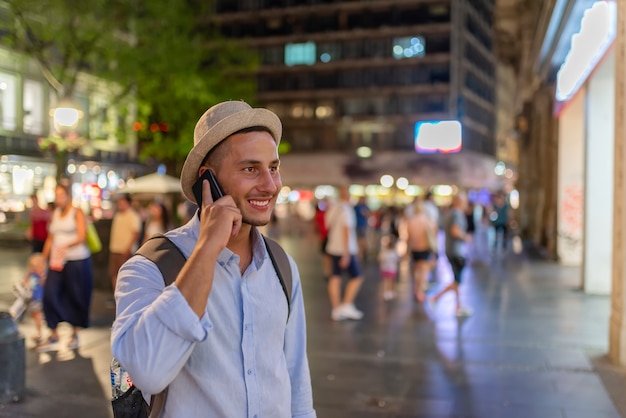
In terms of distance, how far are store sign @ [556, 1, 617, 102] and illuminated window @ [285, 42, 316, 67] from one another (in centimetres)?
5105

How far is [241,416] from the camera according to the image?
203 centimetres

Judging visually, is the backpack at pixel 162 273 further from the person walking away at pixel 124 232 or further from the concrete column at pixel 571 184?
the concrete column at pixel 571 184

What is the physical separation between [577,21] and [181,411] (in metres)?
13.6

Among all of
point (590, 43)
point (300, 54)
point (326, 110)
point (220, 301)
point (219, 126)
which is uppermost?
point (300, 54)

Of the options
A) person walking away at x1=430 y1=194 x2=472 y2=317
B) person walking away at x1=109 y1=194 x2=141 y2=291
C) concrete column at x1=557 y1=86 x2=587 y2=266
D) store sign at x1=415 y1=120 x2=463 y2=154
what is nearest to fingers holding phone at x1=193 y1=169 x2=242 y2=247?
person walking away at x1=430 y1=194 x2=472 y2=317

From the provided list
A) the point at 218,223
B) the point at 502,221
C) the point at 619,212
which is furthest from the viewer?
the point at 502,221

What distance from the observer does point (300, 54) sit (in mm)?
64250

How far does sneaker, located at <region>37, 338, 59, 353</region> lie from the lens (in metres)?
7.64

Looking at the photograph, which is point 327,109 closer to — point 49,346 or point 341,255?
point 341,255

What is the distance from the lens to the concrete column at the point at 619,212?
7098 mm

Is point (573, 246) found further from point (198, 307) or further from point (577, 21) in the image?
point (198, 307)

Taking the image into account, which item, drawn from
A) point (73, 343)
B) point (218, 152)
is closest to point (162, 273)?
point (218, 152)

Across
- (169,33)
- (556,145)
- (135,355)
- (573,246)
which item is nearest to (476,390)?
(135,355)

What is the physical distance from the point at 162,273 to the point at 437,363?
18.8 feet
